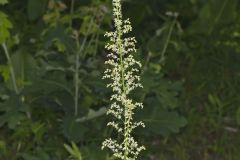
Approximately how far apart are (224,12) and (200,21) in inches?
9.6

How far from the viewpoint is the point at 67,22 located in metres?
5.46

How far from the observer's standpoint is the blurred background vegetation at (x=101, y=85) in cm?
448

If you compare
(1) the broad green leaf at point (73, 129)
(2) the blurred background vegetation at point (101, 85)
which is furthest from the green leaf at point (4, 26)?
(1) the broad green leaf at point (73, 129)

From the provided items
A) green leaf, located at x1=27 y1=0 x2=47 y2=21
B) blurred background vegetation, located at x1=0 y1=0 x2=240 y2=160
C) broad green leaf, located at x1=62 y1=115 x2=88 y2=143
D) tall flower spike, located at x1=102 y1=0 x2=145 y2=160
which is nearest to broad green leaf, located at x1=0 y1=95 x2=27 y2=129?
blurred background vegetation, located at x1=0 y1=0 x2=240 y2=160

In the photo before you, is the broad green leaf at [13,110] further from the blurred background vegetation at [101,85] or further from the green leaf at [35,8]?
the green leaf at [35,8]

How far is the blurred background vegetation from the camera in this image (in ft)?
14.7

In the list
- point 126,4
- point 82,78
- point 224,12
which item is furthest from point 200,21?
point 82,78

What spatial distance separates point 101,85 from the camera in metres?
4.43

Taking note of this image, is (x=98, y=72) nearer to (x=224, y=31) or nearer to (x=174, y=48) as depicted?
(x=174, y=48)

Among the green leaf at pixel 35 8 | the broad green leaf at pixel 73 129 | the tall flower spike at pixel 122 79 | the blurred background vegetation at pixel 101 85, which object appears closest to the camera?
the tall flower spike at pixel 122 79

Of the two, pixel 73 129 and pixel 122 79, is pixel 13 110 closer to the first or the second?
pixel 73 129

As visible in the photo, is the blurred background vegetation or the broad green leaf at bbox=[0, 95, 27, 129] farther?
the blurred background vegetation

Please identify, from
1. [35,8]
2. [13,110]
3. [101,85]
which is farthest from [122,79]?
[35,8]

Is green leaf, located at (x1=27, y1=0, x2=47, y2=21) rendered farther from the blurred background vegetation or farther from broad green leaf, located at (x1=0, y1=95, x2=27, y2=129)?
broad green leaf, located at (x1=0, y1=95, x2=27, y2=129)
